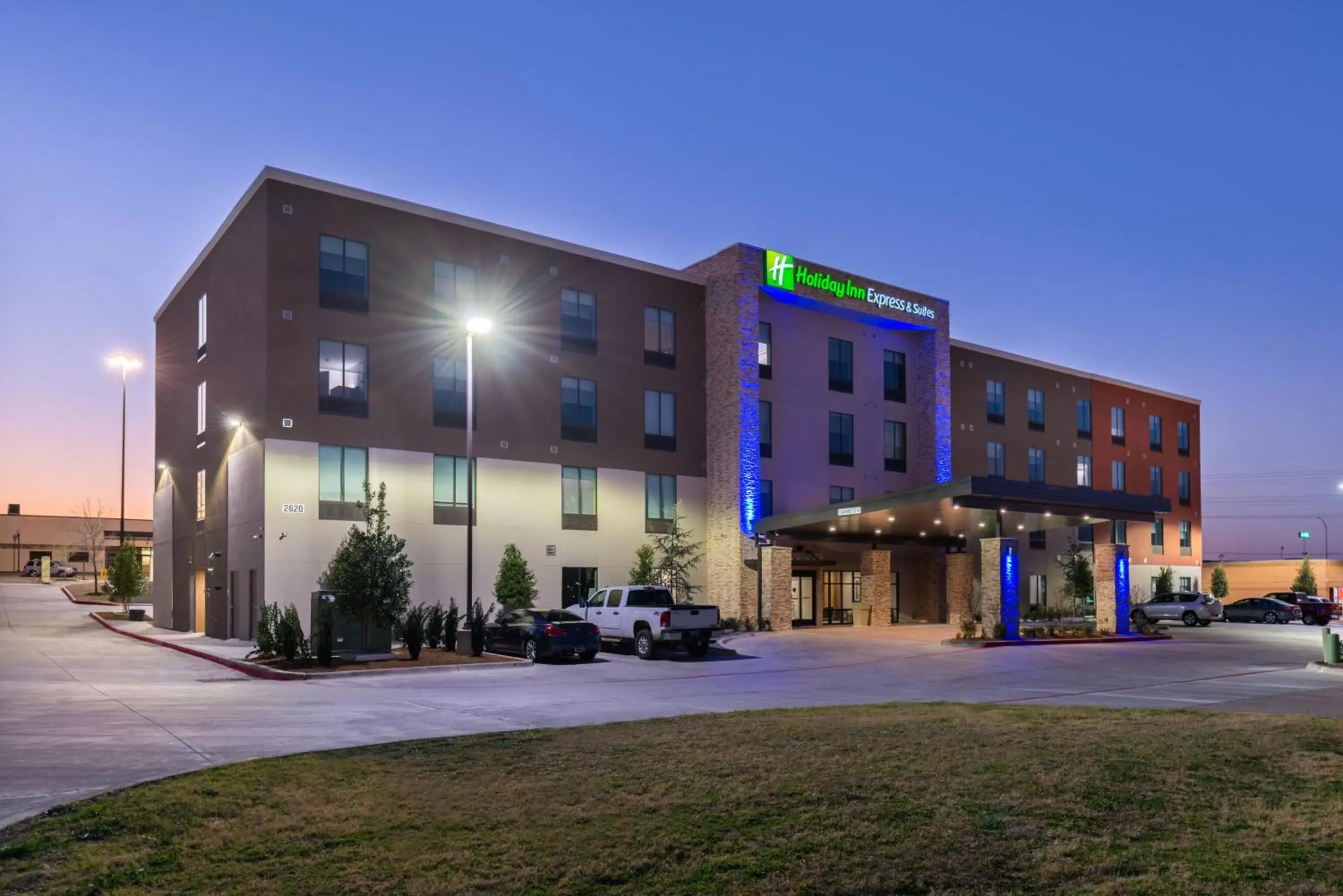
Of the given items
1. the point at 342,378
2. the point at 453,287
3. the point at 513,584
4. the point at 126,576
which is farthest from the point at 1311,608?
the point at 126,576

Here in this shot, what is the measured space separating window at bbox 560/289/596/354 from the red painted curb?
55.3 feet

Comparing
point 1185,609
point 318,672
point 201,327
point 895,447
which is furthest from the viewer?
point 1185,609

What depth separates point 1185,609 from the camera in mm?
52656

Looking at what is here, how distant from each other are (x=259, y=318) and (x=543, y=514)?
12.0 meters

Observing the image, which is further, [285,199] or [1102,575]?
[1102,575]

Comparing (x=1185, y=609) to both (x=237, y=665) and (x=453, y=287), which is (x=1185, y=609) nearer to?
(x=453, y=287)

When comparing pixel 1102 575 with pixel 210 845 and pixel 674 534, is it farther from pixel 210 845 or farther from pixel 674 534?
pixel 210 845

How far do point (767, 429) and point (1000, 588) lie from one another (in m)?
13.2

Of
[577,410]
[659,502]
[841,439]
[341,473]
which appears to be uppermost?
[577,410]

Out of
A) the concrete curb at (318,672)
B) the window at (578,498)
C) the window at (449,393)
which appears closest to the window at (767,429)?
the window at (578,498)

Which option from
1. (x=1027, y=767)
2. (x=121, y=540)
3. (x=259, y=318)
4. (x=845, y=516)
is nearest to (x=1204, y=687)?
(x=1027, y=767)

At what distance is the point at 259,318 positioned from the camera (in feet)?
113

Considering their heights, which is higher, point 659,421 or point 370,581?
point 659,421

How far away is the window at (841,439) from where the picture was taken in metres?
49.1
